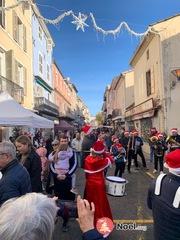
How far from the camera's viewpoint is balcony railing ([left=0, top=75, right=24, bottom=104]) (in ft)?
36.3

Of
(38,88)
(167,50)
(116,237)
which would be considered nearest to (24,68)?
(38,88)

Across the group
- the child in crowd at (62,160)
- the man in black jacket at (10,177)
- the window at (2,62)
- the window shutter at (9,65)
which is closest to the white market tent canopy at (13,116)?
the child in crowd at (62,160)

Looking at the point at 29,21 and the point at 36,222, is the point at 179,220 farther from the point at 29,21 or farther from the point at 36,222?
the point at 29,21

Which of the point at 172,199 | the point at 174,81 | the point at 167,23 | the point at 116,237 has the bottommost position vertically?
the point at 116,237

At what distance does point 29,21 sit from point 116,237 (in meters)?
15.9

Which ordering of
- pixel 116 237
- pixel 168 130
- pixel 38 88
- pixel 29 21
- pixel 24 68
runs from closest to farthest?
pixel 116 237, pixel 168 130, pixel 24 68, pixel 29 21, pixel 38 88

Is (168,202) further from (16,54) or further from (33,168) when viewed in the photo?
(16,54)

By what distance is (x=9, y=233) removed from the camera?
1064 millimetres

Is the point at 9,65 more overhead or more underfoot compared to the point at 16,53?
more underfoot

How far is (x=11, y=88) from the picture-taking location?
12219 mm

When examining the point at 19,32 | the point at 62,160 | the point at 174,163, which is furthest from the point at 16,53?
the point at 174,163

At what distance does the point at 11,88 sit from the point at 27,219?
11962mm

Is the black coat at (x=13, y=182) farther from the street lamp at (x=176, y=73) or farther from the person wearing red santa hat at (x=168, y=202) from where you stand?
the street lamp at (x=176, y=73)

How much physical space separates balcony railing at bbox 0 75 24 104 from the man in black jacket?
8.98 meters
